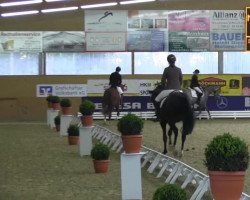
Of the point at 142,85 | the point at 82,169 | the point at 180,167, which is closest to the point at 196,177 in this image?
the point at 180,167

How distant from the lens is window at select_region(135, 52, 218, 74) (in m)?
25.8

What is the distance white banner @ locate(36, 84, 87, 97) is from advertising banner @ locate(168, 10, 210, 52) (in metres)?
4.17

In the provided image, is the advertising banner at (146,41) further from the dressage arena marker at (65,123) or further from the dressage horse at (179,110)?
the dressage horse at (179,110)

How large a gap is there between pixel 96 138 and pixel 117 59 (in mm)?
9710

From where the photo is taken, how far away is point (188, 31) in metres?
25.2

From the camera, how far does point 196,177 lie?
8.52 meters

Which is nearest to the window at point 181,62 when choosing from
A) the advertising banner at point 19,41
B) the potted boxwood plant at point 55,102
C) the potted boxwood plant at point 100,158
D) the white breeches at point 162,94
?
the advertising banner at point 19,41

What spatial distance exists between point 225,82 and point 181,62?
210cm

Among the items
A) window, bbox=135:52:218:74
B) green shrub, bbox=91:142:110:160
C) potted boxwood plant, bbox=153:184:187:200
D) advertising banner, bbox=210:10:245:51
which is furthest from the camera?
window, bbox=135:52:218:74

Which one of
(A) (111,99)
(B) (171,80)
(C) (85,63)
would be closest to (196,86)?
(A) (111,99)

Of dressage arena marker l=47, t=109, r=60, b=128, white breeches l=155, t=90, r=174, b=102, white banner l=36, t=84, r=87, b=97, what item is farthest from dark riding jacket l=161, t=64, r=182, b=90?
white banner l=36, t=84, r=87, b=97

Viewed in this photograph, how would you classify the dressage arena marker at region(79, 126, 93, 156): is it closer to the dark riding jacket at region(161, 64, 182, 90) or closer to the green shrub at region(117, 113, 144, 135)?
the dark riding jacket at region(161, 64, 182, 90)

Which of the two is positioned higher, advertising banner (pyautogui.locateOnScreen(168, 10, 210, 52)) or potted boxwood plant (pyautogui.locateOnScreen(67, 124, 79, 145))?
advertising banner (pyautogui.locateOnScreen(168, 10, 210, 52))

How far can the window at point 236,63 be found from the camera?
26.1m
